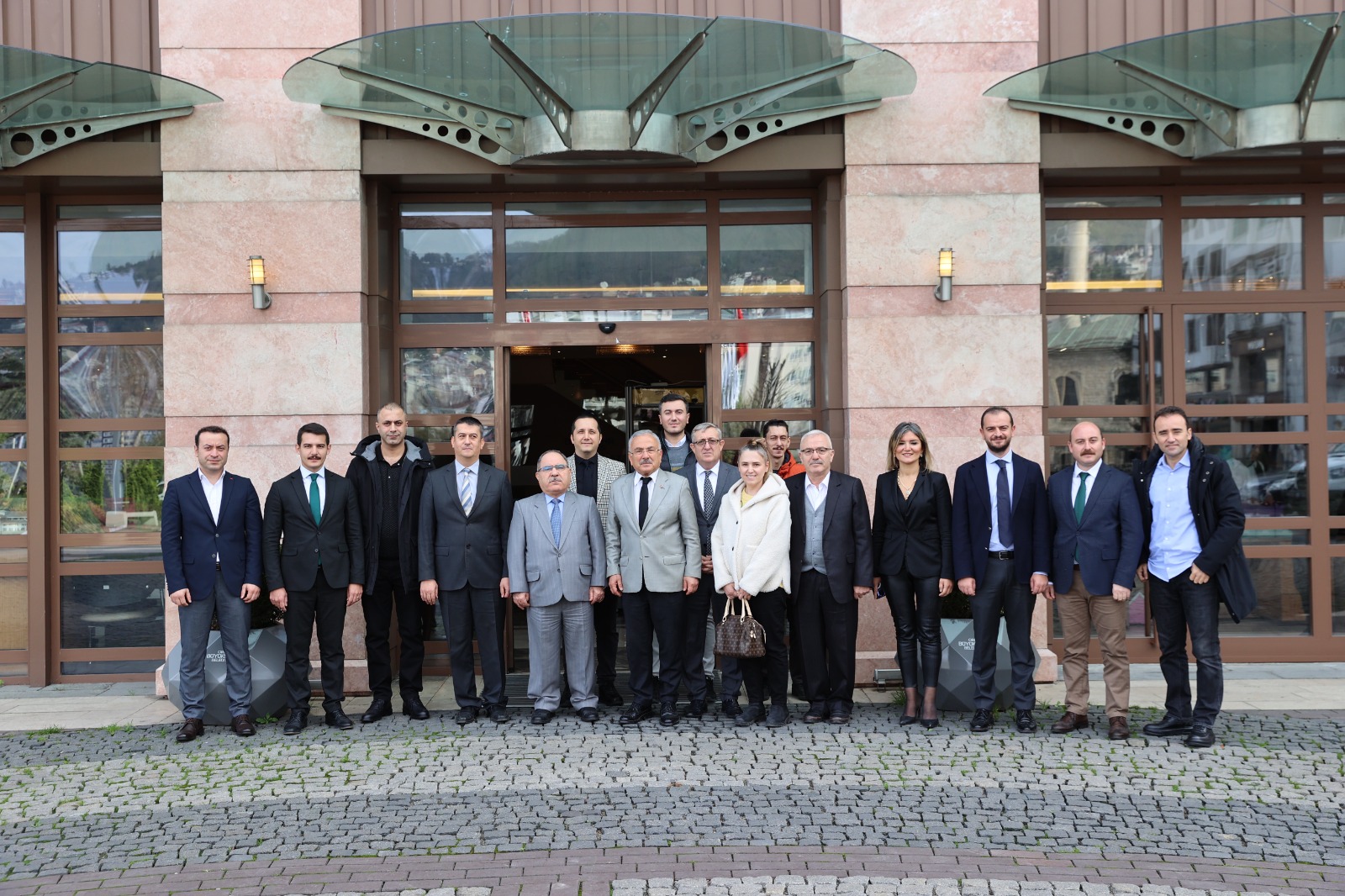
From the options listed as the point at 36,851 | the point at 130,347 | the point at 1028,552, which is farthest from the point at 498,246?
the point at 36,851

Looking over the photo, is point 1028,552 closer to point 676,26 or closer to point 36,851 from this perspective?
point 676,26

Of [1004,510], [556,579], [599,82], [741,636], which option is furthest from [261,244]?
[1004,510]

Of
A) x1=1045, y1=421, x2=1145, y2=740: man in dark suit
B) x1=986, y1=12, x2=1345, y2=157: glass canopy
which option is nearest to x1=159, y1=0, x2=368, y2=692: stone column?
x1=1045, y1=421, x2=1145, y2=740: man in dark suit

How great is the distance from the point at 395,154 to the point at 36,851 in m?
5.30

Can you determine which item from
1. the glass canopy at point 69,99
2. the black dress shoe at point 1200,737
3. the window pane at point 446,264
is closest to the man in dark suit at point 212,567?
the window pane at point 446,264

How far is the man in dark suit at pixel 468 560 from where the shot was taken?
22.9 feet

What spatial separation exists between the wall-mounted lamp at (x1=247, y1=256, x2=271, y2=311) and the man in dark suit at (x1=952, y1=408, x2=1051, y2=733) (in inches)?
201

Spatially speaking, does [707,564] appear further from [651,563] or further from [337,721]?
[337,721]

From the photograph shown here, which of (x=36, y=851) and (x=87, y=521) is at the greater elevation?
(x=87, y=521)

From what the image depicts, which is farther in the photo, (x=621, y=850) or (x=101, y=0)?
(x=101, y=0)

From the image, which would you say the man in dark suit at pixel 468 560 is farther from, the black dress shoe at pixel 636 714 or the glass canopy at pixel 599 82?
the glass canopy at pixel 599 82

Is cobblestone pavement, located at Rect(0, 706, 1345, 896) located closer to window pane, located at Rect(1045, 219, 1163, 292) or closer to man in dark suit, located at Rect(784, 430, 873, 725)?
man in dark suit, located at Rect(784, 430, 873, 725)

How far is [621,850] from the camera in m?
4.64

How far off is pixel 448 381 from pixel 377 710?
2.79m
